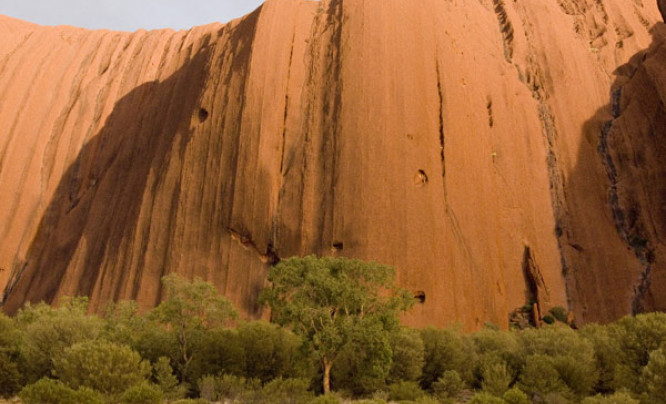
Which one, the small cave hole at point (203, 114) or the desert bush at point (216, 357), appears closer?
the desert bush at point (216, 357)

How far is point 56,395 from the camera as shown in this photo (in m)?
15.9

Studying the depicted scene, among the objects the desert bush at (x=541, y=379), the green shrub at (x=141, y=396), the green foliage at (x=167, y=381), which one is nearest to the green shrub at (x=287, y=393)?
the green foliage at (x=167, y=381)

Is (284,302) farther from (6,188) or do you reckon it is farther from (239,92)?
(6,188)

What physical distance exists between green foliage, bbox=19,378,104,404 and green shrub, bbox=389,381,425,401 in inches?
351

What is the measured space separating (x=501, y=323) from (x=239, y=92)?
19654 mm

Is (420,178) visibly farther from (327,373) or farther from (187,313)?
(187,313)

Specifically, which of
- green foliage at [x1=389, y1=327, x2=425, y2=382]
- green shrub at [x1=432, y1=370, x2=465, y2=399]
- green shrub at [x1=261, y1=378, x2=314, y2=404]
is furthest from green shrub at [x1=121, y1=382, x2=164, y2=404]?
green shrub at [x1=432, y1=370, x2=465, y2=399]

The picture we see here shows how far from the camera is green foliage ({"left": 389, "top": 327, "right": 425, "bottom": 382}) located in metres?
20.9

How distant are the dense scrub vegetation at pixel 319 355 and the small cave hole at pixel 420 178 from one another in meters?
9.40

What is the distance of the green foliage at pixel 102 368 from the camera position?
18438mm

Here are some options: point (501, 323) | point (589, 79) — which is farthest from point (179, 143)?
point (589, 79)

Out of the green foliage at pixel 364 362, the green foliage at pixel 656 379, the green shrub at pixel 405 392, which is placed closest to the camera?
the green foliage at pixel 656 379

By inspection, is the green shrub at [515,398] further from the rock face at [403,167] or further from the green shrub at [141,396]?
the rock face at [403,167]

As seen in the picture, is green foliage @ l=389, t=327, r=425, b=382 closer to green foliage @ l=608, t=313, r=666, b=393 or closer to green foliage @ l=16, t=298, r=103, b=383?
green foliage @ l=608, t=313, r=666, b=393
